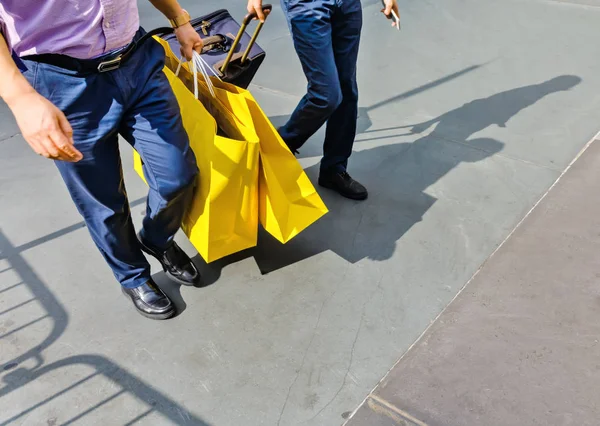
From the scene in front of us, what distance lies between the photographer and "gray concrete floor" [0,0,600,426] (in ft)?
7.73

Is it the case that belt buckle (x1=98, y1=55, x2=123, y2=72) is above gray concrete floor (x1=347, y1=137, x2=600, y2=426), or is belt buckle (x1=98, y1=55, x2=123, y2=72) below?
above

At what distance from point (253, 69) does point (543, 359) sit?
6.29ft

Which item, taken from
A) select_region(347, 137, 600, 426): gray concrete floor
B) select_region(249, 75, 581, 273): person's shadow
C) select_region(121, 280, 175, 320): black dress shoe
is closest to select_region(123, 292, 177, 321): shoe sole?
select_region(121, 280, 175, 320): black dress shoe

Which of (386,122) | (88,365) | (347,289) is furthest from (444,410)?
(386,122)

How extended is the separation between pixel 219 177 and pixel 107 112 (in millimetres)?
538

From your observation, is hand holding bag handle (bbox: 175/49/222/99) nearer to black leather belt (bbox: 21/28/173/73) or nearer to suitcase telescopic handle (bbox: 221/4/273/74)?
suitcase telescopic handle (bbox: 221/4/273/74)

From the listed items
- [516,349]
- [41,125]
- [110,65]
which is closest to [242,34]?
[110,65]

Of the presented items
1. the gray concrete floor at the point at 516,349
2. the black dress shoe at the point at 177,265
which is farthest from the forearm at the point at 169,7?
the gray concrete floor at the point at 516,349

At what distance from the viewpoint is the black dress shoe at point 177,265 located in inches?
113

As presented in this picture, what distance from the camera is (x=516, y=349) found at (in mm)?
2535

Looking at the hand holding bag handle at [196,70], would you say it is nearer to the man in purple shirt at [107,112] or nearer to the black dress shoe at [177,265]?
the man in purple shirt at [107,112]

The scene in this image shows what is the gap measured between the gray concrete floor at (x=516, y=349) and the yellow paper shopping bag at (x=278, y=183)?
29.5 inches

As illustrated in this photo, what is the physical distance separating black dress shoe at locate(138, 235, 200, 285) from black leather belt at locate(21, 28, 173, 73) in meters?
0.97

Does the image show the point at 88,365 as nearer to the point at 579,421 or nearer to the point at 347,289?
the point at 347,289
